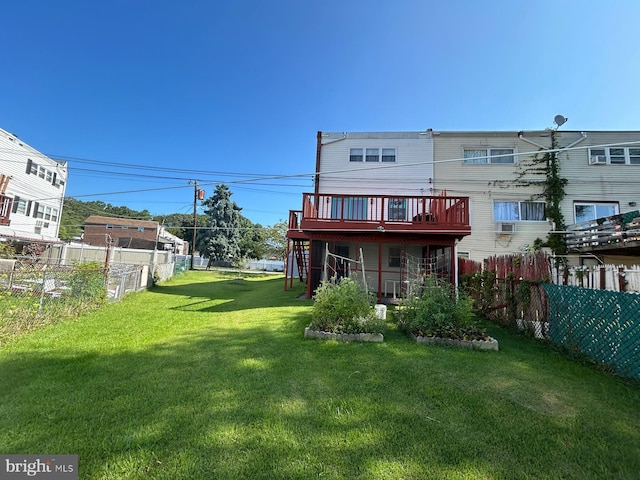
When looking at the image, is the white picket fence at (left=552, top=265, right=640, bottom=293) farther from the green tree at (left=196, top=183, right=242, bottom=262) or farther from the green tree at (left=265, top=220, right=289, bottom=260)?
the green tree at (left=265, top=220, right=289, bottom=260)

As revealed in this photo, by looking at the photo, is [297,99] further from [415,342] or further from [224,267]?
[224,267]

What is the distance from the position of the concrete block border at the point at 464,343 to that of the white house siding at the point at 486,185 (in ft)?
28.4

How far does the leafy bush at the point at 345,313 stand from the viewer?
17.1 feet

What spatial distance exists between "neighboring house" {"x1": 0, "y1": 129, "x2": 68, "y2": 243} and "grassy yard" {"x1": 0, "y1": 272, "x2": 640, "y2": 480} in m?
15.4

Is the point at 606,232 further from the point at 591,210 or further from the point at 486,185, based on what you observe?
the point at 486,185

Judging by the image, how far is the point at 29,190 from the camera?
690 inches

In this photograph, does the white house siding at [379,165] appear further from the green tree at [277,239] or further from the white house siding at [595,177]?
the green tree at [277,239]

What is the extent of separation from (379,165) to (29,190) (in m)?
21.1

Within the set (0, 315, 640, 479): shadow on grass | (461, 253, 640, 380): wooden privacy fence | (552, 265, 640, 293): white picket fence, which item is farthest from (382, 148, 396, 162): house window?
(0, 315, 640, 479): shadow on grass

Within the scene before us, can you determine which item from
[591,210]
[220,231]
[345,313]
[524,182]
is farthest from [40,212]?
[591,210]

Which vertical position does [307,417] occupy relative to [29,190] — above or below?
below

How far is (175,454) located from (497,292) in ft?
25.5

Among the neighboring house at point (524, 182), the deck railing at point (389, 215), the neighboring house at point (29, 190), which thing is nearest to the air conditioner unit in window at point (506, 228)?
the neighboring house at point (524, 182)

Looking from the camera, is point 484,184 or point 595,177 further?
point 484,184
